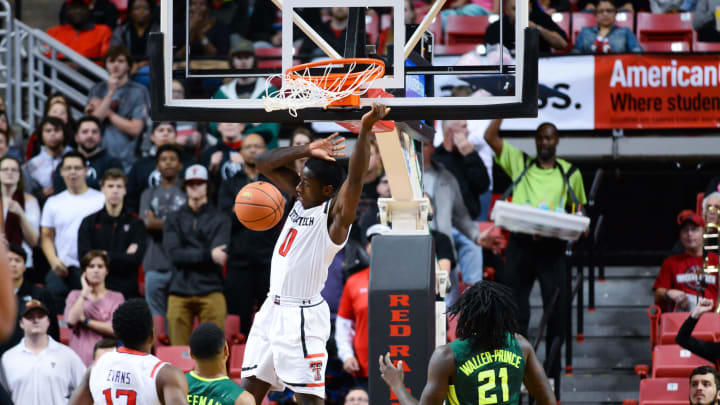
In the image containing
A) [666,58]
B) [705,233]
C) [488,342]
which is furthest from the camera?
[666,58]

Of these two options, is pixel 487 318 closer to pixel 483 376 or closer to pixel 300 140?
pixel 483 376

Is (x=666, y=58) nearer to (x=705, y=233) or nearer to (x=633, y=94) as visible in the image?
(x=633, y=94)

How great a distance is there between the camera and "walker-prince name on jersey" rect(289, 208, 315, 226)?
602cm

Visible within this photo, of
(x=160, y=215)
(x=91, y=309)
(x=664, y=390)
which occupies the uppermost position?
(x=160, y=215)

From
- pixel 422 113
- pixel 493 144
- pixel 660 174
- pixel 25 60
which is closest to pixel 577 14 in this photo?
pixel 660 174

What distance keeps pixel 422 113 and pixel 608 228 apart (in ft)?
24.4

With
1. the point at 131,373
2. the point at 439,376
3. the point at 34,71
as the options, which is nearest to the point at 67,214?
the point at 34,71

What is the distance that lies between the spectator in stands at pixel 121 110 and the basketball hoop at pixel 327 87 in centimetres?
546

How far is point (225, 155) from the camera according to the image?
10.4 meters

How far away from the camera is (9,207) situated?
9.80 metres

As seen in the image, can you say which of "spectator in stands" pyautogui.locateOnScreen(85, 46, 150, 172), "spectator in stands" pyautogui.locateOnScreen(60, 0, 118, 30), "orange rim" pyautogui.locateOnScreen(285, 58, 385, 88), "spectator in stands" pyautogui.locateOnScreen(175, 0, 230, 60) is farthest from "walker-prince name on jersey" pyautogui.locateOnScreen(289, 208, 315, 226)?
"spectator in stands" pyautogui.locateOnScreen(60, 0, 118, 30)

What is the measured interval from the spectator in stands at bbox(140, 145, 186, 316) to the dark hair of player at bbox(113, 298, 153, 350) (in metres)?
4.09

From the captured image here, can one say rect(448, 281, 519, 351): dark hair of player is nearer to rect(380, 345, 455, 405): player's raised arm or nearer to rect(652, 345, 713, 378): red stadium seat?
rect(380, 345, 455, 405): player's raised arm

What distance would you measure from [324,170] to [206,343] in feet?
3.72
